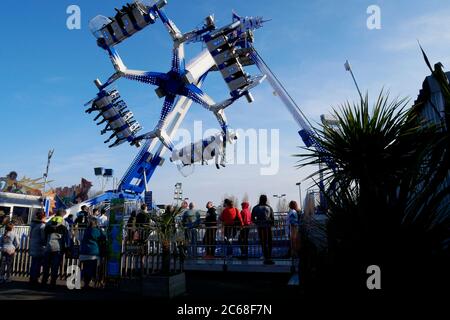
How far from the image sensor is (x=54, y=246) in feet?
26.2

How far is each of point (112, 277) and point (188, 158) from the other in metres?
16.4

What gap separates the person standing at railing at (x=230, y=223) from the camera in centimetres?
903

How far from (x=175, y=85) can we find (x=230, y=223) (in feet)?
50.9

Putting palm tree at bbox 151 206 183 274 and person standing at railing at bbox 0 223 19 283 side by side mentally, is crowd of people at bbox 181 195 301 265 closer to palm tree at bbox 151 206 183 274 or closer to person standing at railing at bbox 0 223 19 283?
palm tree at bbox 151 206 183 274

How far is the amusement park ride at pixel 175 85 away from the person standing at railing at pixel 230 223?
11.3m

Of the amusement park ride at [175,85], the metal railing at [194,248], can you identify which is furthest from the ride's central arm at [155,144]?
the metal railing at [194,248]

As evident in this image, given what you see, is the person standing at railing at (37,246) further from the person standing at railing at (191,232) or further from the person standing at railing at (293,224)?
the person standing at railing at (293,224)

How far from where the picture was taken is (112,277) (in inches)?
300

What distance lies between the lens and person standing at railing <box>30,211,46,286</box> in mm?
8156

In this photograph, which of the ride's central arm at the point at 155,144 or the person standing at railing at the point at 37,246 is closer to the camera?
the person standing at railing at the point at 37,246

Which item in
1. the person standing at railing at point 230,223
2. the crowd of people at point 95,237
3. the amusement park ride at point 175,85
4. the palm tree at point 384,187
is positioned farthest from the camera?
the amusement park ride at point 175,85
